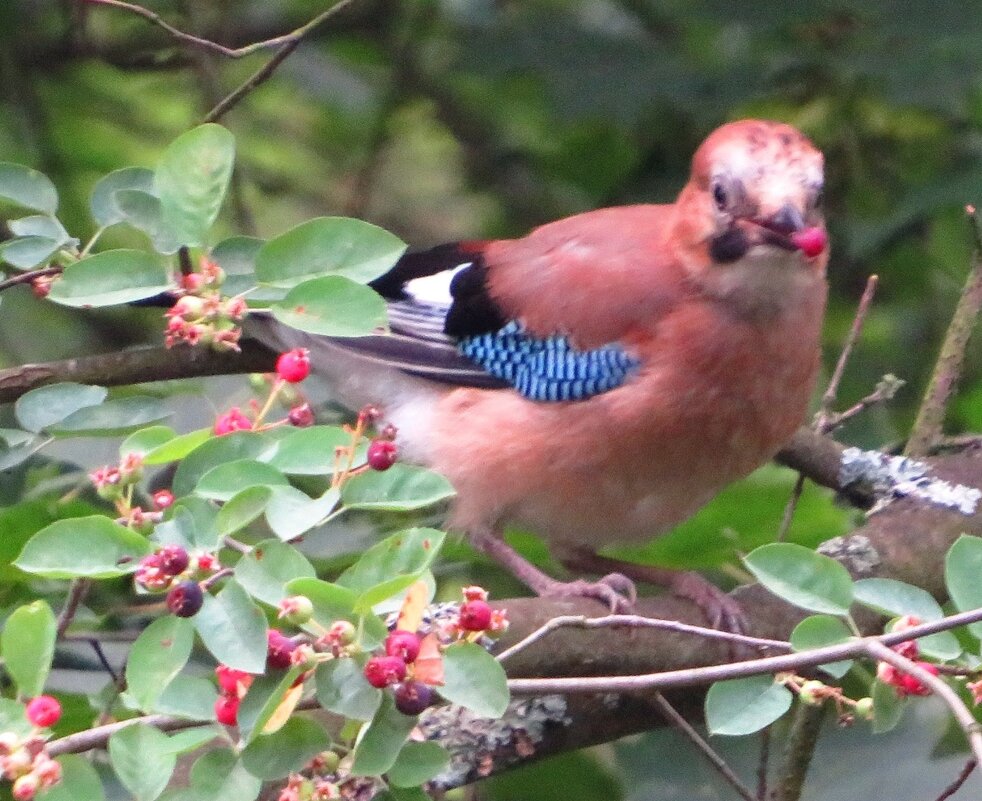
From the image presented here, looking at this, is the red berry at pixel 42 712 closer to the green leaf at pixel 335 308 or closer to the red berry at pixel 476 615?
the red berry at pixel 476 615

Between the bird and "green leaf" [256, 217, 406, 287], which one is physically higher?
"green leaf" [256, 217, 406, 287]

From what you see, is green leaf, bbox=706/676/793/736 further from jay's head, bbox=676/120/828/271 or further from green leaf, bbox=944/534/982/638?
jay's head, bbox=676/120/828/271

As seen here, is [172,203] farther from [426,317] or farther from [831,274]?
[831,274]

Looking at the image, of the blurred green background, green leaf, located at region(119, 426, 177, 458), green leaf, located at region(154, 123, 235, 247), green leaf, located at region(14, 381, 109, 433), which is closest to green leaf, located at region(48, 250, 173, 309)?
green leaf, located at region(154, 123, 235, 247)

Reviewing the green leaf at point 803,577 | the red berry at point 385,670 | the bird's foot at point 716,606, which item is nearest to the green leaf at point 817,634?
the green leaf at point 803,577

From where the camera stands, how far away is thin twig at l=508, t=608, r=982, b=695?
57.2 inches

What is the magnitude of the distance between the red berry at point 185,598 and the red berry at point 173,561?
0.01 m

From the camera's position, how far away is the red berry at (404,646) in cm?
139

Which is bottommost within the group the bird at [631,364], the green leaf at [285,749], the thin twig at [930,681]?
the bird at [631,364]

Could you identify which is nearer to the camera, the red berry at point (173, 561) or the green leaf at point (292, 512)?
the red berry at point (173, 561)

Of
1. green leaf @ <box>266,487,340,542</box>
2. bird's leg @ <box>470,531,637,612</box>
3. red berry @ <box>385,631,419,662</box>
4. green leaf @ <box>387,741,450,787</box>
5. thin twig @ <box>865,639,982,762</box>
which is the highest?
green leaf @ <box>266,487,340,542</box>

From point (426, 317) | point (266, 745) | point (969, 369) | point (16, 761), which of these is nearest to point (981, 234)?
point (969, 369)

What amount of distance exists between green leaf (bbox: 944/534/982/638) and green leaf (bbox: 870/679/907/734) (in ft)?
0.41

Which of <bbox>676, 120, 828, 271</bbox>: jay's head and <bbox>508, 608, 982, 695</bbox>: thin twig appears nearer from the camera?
<bbox>508, 608, 982, 695</bbox>: thin twig
